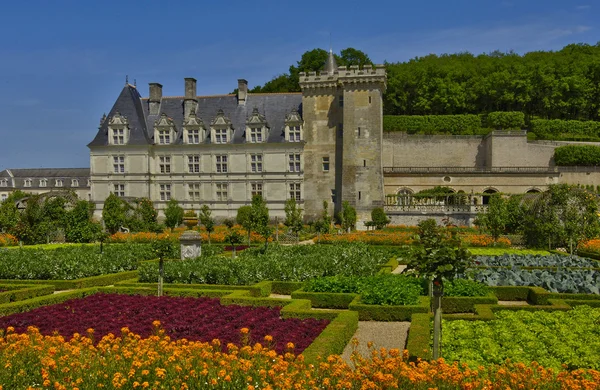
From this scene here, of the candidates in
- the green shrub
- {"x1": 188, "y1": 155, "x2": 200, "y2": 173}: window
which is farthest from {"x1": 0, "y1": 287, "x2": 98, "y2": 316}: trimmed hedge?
{"x1": 188, "y1": 155, "x2": 200, "y2": 173}: window

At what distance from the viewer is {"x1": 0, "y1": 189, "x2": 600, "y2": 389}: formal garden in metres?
6.40

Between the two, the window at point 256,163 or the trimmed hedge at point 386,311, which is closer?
the trimmed hedge at point 386,311

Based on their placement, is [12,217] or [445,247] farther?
[12,217]

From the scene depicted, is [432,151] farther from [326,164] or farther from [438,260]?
[438,260]

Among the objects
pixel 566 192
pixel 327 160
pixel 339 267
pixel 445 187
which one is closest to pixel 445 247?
pixel 339 267

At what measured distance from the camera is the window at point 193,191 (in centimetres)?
4331

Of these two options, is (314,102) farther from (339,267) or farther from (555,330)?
(555,330)

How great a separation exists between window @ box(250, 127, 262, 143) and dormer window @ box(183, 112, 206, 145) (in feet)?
12.4

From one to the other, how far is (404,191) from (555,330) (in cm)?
3609

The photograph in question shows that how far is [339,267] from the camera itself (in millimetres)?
17141

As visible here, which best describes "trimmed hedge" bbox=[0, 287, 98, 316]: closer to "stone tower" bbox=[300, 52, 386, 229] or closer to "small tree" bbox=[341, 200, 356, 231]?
"small tree" bbox=[341, 200, 356, 231]

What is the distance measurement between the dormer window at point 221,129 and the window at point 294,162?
500cm

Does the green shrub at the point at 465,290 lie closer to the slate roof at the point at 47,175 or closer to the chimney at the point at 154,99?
the chimney at the point at 154,99

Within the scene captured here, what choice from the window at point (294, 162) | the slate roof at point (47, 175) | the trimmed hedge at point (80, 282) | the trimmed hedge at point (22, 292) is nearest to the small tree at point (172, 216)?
the window at point (294, 162)
